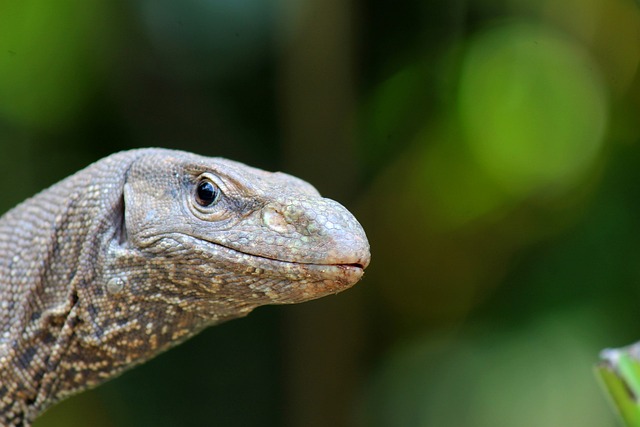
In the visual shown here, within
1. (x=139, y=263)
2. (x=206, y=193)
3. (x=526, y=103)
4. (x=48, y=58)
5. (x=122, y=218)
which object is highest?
(x=526, y=103)

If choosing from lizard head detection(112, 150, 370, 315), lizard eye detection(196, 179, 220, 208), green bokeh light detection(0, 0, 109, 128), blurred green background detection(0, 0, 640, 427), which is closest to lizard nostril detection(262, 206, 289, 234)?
lizard head detection(112, 150, 370, 315)

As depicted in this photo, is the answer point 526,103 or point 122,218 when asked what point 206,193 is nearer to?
point 122,218

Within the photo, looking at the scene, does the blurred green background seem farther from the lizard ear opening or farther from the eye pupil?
the eye pupil

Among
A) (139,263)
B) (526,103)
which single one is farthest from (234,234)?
(526,103)

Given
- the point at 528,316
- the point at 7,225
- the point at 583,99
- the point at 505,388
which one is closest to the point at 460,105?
the point at 583,99

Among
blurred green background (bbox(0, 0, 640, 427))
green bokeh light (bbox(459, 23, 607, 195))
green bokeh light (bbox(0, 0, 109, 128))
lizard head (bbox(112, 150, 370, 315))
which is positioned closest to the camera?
lizard head (bbox(112, 150, 370, 315))

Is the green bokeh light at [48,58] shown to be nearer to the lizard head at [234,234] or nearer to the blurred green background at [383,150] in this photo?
the blurred green background at [383,150]
